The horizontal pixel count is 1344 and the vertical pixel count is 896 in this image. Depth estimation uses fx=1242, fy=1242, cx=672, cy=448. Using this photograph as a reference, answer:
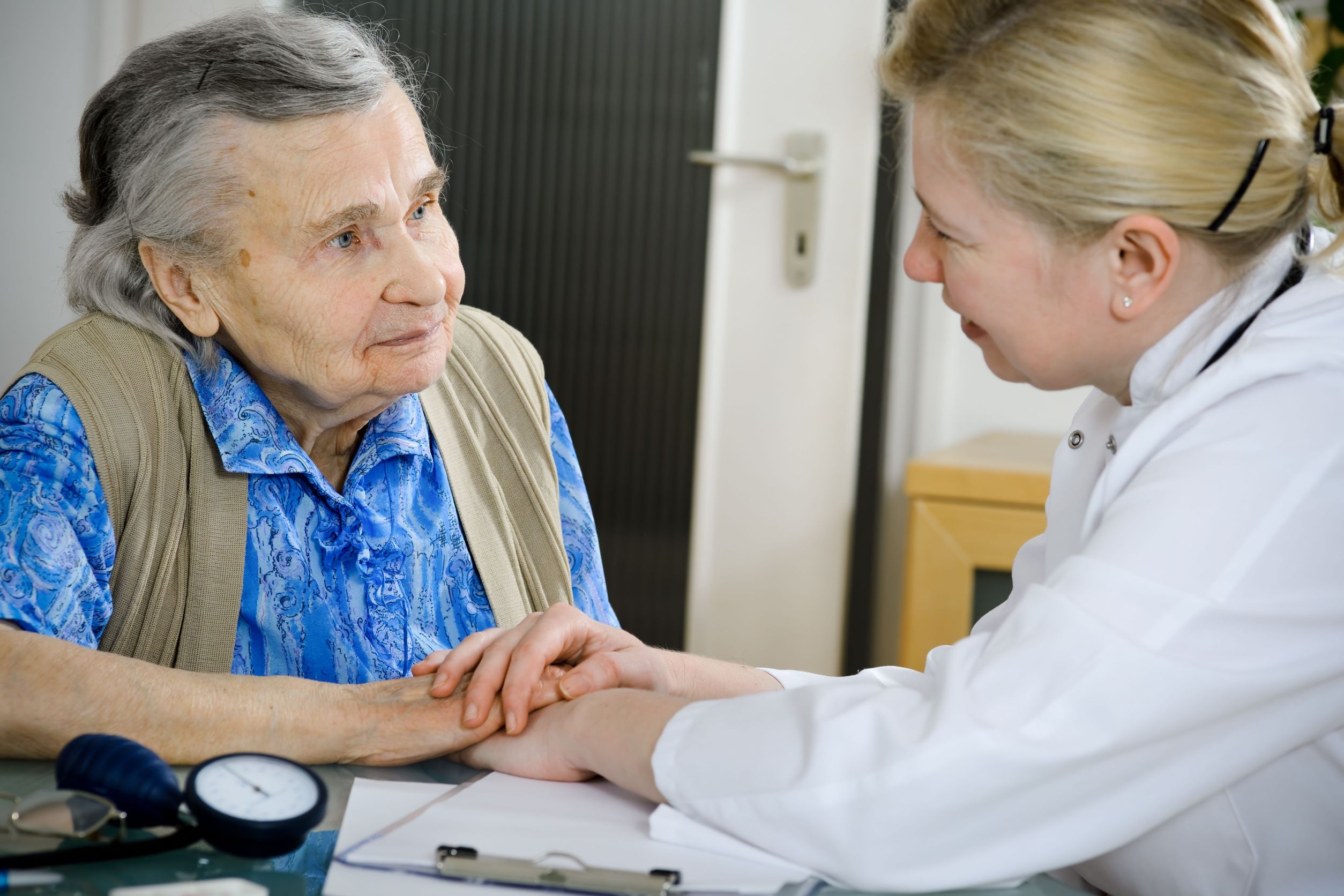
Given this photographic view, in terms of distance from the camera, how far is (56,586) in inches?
41.2

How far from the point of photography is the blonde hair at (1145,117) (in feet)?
2.69

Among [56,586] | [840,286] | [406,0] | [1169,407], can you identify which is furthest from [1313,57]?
[56,586]

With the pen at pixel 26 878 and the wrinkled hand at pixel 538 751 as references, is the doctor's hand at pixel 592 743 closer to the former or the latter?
the wrinkled hand at pixel 538 751

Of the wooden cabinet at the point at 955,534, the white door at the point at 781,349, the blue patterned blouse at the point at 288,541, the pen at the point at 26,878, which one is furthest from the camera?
the white door at the point at 781,349

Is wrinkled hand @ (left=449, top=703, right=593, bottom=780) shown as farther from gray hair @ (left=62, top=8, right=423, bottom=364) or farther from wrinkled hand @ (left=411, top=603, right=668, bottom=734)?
gray hair @ (left=62, top=8, right=423, bottom=364)

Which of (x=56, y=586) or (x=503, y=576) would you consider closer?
(x=56, y=586)

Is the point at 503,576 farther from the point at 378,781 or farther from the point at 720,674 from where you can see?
the point at 378,781

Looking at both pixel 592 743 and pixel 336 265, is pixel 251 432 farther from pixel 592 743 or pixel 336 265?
pixel 592 743

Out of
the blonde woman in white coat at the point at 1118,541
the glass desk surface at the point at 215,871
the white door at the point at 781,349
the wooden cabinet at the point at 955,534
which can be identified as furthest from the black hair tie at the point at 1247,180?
the white door at the point at 781,349

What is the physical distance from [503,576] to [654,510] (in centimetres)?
141

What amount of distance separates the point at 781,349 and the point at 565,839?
1982mm

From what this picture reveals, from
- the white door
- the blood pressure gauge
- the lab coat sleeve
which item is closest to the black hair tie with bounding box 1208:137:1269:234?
the lab coat sleeve

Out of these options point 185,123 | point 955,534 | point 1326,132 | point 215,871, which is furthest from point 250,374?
point 955,534

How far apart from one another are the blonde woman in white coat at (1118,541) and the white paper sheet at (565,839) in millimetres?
25
